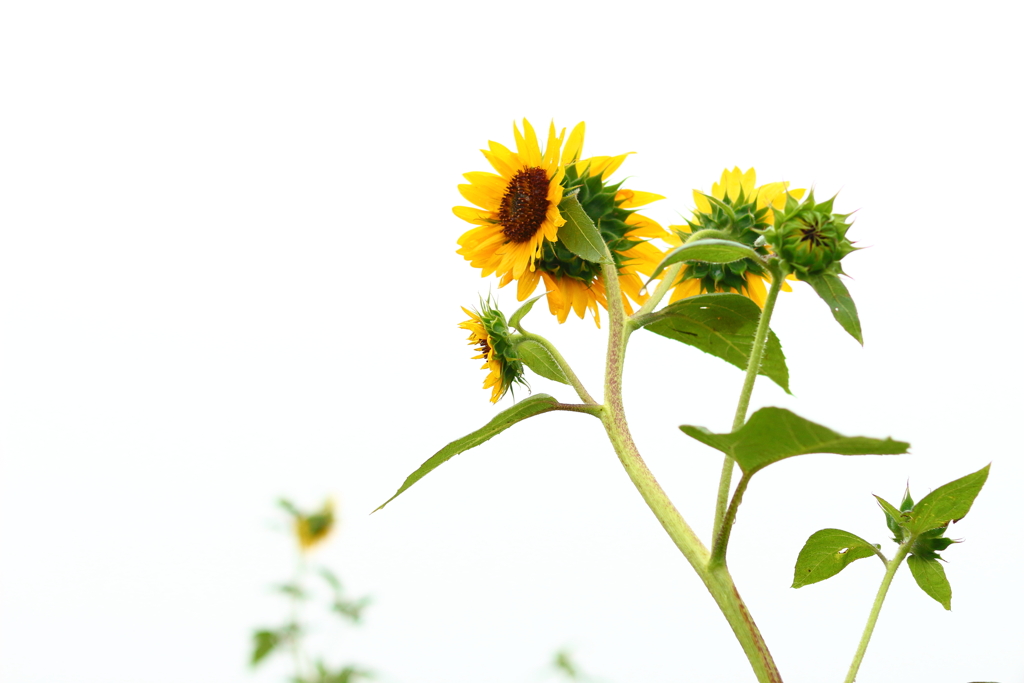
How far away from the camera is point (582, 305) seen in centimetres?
58

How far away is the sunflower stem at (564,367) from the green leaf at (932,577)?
0.22 meters

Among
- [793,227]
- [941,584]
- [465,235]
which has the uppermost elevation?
[465,235]

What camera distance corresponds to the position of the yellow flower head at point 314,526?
3.81 ft

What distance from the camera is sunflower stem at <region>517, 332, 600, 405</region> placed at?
51cm

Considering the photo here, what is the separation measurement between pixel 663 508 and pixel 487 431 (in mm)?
100

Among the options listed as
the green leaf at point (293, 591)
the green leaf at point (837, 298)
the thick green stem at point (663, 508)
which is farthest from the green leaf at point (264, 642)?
the green leaf at point (837, 298)

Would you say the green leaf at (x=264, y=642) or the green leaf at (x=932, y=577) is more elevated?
the green leaf at (x=264, y=642)

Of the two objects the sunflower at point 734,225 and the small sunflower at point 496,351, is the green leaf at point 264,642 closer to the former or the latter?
the small sunflower at point 496,351

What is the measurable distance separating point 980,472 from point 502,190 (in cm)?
34

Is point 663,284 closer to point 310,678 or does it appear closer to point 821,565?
point 821,565

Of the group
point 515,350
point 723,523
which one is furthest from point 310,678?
point 723,523

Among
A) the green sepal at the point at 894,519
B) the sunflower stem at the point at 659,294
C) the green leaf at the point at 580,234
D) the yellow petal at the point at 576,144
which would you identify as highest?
the yellow petal at the point at 576,144

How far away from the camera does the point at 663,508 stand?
0.45 metres

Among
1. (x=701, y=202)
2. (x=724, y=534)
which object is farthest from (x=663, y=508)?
(x=701, y=202)
